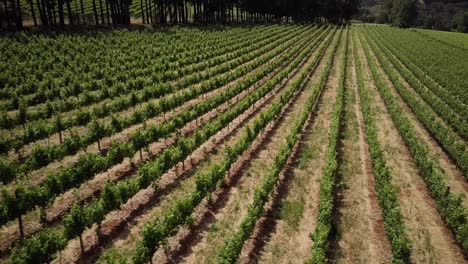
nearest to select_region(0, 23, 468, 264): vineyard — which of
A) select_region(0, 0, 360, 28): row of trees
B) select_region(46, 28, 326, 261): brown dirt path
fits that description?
select_region(46, 28, 326, 261): brown dirt path

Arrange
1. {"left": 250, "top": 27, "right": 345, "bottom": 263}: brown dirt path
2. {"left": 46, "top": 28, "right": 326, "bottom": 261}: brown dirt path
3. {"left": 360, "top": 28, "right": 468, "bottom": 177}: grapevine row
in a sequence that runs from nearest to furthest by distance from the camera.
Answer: {"left": 46, "top": 28, "right": 326, "bottom": 261}: brown dirt path
{"left": 250, "top": 27, "right": 345, "bottom": 263}: brown dirt path
{"left": 360, "top": 28, "right": 468, "bottom": 177}: grapevine row

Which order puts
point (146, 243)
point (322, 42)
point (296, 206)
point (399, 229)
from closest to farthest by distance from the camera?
point (146, 243)
point (399, 229)
point (296, 206)
point (322, 42)

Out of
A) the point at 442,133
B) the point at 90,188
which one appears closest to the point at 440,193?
the point at 442,133

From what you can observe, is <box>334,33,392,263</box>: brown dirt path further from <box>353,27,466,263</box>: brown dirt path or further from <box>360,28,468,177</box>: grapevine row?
<box>360,28,468,177</box>: grapevine row

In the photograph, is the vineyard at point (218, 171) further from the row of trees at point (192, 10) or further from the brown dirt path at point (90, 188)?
the row of trees at point (192, 10)

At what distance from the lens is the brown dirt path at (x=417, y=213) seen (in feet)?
52.0

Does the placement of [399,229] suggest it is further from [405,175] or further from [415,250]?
[405,175]

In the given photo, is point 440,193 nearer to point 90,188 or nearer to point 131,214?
point 131,214

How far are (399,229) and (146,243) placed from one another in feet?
34.0

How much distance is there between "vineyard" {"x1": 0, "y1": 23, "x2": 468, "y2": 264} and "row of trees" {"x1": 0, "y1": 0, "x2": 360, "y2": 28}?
4463 cm

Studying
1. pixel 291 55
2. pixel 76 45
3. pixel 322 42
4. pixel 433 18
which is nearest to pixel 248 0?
pixel 322 42

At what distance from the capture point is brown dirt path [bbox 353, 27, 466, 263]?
1586 cm

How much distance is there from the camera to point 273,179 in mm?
18844

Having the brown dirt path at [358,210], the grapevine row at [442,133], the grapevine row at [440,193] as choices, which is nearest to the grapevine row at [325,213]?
the brown dirt path at [358,210]
